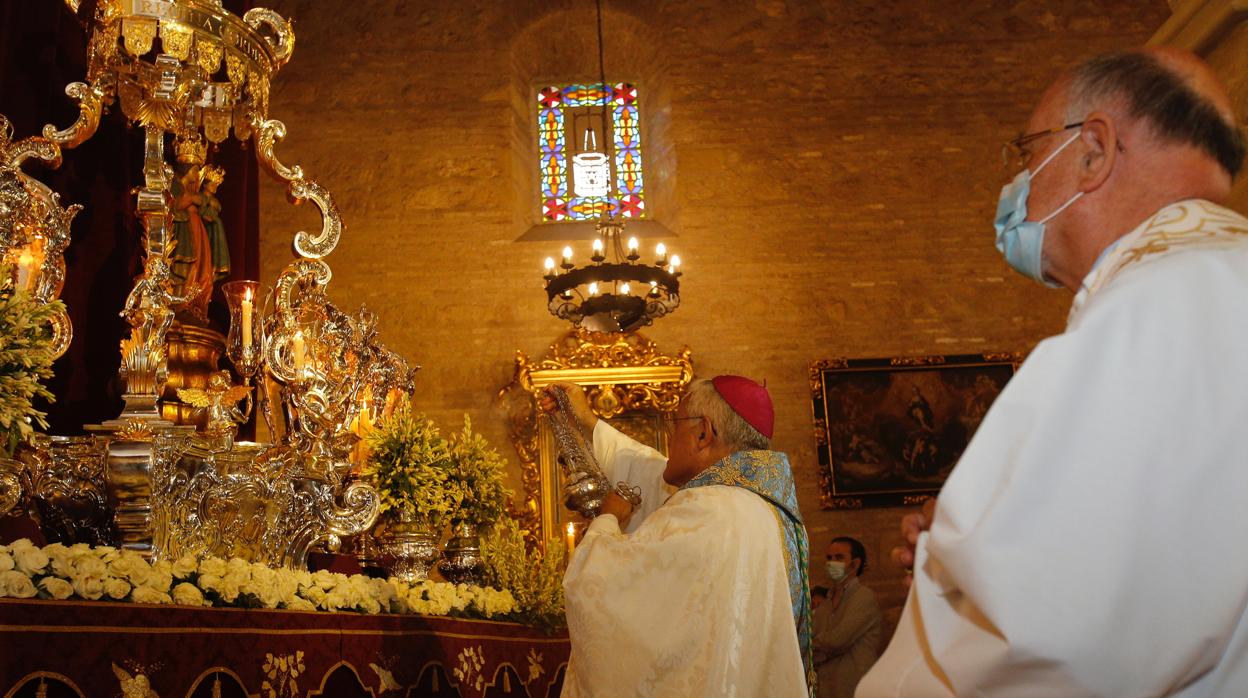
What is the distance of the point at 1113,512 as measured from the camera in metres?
1.55

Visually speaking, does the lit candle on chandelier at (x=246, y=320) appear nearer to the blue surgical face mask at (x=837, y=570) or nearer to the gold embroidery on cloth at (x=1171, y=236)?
the gold embroidery on cloth at (x=1171, y=236)

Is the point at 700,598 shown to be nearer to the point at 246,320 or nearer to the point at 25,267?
the point at 246,320

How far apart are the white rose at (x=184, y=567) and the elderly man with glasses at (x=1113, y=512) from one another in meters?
2.47

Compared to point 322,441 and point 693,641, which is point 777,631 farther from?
point 322,441

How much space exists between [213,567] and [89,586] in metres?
0.50

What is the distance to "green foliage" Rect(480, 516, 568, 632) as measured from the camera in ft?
18.1

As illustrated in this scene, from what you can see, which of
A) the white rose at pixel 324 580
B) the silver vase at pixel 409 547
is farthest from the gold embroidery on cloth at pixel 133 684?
the silver vase at pixel 409 547

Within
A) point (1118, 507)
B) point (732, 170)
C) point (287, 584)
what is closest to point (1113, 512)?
point (1118, 507)

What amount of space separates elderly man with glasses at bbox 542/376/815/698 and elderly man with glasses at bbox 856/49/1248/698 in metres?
2.25

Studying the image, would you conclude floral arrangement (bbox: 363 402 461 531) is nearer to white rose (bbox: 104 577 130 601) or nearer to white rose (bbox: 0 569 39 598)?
white rose (bbox: 104 577 130 601)

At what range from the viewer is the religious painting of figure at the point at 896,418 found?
10812 mm

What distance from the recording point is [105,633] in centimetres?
318

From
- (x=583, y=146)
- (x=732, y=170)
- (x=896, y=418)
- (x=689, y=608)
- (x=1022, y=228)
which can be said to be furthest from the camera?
(x=583, y=146)

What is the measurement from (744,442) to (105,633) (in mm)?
2305
